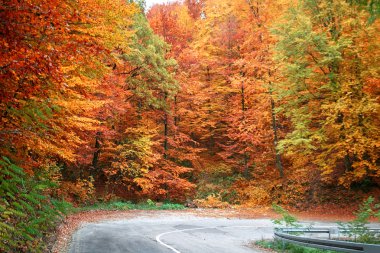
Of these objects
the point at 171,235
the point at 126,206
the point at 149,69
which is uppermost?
the point at 149,69

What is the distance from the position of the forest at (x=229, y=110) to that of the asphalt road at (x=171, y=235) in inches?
71.2

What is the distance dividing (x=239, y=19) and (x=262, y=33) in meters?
4.74

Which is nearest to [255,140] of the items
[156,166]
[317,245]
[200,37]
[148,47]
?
[156,166]

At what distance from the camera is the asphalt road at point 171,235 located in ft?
32.8

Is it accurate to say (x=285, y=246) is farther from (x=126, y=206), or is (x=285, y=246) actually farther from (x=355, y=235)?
(x=126, y=206)

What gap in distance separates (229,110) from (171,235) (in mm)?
17334

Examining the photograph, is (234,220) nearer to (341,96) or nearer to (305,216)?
(305,216)

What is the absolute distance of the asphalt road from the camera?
32.8 feet

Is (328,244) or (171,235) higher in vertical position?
(328,244)

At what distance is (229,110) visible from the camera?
2866 cm

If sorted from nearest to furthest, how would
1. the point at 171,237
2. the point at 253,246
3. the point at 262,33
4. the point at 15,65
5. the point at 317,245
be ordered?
the point at 15,65, the point at 317,245, the point at 253,246, the point at 171,237, the point at 262,33

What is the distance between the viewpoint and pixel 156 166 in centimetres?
2508

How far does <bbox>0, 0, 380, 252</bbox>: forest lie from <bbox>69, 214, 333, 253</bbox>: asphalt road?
1809 millimetres

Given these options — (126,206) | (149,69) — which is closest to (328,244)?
(126,206)
